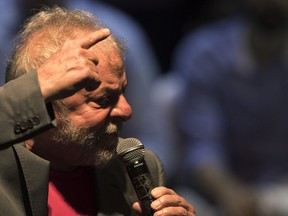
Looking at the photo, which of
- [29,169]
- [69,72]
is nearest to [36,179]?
[29,169]

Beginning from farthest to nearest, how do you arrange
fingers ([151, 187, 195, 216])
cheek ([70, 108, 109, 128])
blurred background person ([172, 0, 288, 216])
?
1. blurred background person ([172, 0, 288, 216])
2. cheek ([70, 108, 109, 128])
3. fingers ([151, 187, 195, 216])

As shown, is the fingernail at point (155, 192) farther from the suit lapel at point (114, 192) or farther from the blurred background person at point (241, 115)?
the blurred background person at point (241, 115)

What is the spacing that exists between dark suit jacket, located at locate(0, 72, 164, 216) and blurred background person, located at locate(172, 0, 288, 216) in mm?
1559

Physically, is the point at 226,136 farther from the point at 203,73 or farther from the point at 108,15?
the point at 108,15

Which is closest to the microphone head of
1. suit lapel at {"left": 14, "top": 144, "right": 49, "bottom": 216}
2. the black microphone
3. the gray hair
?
the black microphone

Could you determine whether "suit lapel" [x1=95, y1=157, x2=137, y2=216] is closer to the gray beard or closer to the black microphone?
the gray beard

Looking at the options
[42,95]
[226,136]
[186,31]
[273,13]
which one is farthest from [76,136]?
[186,31]

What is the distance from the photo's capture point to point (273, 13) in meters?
5.21

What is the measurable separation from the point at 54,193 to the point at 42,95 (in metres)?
0.54

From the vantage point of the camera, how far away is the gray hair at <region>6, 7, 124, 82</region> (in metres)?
3.11

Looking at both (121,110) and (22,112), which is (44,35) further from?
(22,112)

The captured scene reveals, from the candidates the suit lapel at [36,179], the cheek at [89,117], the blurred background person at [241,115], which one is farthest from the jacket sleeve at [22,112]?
the blurred background person at [241,115]

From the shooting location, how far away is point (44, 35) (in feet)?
10.3

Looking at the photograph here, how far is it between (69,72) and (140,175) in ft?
1.35
